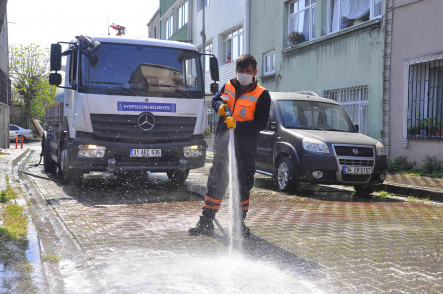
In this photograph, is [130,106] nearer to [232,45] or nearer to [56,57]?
[56,57]

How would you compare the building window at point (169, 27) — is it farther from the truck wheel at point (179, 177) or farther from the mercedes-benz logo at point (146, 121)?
the mercedes-benz logo at point (146, 121)

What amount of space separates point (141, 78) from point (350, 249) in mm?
5161

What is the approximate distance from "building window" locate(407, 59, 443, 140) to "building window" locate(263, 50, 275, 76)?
8768mm

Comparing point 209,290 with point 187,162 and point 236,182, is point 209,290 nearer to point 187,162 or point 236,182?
point 236,182

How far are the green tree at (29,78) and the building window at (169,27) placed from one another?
14.9 meters

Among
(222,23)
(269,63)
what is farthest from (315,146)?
(222,23)

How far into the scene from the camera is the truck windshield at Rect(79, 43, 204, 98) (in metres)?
8.37

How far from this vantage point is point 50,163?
1222cm

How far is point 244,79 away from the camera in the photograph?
5.38 meters

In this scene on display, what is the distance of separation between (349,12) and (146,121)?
9.92 meters

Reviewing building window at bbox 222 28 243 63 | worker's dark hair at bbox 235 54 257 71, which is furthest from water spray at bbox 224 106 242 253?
building window at bbox 222 28 243 63

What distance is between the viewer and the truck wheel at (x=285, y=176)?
9.03 meters

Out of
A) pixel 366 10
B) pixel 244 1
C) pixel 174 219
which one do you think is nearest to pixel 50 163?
pixel 174 219

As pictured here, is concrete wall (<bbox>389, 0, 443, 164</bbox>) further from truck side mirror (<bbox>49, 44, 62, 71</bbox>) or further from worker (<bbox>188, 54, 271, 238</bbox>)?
truck side mirror (<bbox>49, 44, 62, 71</bbox>)
